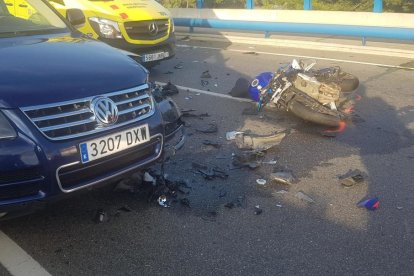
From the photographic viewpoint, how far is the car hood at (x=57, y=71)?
9.44ft

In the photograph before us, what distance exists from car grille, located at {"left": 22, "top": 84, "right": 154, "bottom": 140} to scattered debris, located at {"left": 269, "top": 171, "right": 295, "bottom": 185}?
5.05ft

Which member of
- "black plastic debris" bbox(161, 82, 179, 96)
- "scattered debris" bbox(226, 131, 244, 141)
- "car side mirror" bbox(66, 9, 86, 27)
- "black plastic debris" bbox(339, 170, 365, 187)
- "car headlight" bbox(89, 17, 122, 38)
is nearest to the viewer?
"black plastic debris" bbox(339, 170, 365, 187)

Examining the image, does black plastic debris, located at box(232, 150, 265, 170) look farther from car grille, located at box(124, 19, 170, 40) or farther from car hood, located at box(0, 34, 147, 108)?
car grille, located at box(124, 19, 170, 40)

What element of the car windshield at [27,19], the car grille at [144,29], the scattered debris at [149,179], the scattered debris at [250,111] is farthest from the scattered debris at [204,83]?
the scattered debris at [149,179]

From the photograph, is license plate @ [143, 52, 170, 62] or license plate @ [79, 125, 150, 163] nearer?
license plate @ [79, 125, 150, 163]

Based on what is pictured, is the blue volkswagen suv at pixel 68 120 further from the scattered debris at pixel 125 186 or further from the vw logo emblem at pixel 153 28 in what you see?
the vw logo emblem at pixel 153 28

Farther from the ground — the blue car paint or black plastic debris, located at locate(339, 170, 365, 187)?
the blue car paint

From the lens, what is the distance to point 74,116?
295 centimetres

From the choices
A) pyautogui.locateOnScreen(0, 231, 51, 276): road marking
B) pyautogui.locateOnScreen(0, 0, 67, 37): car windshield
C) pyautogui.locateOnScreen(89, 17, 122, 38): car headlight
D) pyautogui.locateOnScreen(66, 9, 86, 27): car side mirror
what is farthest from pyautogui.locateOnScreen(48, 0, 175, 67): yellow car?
pyautogui.locateOnScreen(0, 231, 51, 276): road marking

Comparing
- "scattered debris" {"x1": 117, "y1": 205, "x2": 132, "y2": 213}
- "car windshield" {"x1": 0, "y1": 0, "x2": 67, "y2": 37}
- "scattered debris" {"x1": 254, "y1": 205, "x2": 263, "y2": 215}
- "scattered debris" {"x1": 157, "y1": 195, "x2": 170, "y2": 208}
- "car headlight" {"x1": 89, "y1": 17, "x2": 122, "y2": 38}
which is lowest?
"scattered debris" {"x1": 254, "y1": 205, "x2": 263, "y2": 215}

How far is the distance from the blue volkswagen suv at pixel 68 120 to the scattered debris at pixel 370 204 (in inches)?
69.9

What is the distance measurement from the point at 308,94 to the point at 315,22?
7.91 meters

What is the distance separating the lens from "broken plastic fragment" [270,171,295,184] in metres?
4.17

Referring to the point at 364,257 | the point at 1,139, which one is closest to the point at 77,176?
the point at 1,139
